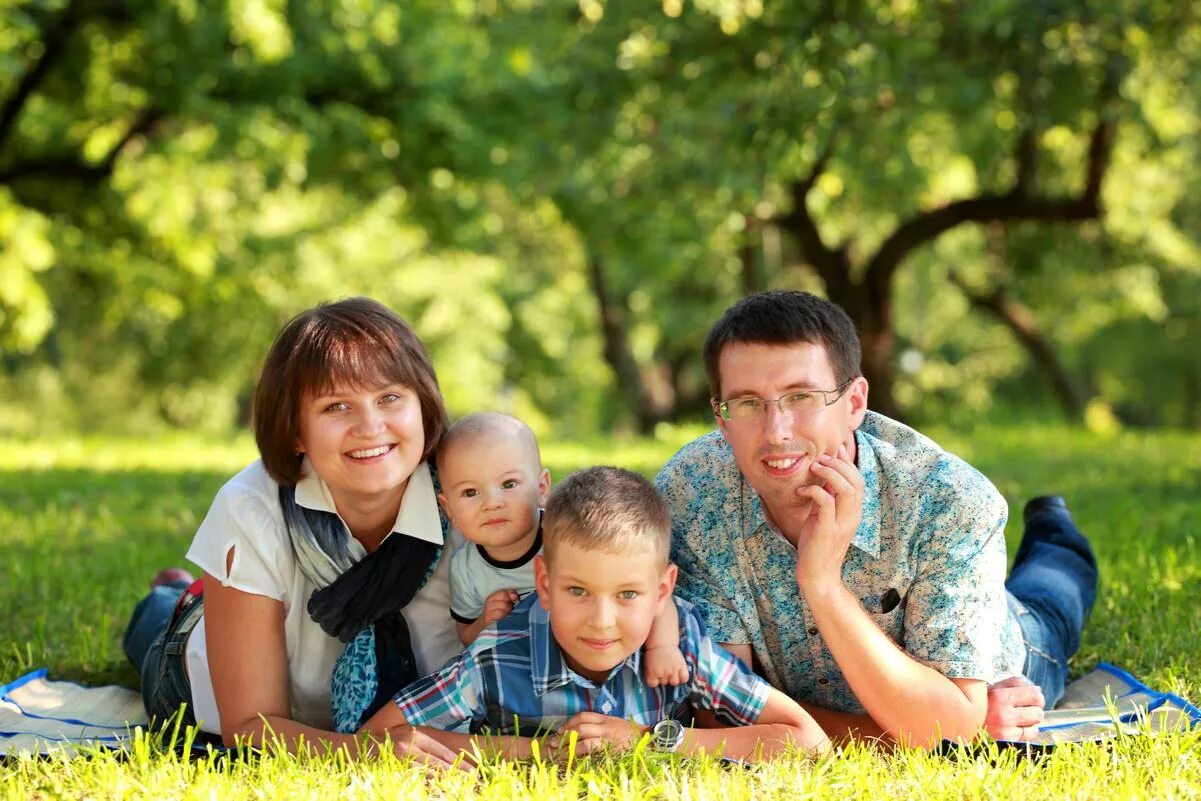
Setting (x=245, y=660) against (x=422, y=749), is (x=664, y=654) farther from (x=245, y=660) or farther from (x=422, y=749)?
(x=245, y=660)

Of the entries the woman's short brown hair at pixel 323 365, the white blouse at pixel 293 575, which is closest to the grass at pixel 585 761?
the white blouse at pixel 293 575

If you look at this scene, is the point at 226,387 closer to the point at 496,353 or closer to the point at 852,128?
the point at 496,353

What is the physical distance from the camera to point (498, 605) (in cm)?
390

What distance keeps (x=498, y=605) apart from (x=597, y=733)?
20.5 inches

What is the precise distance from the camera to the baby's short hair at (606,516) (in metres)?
3.53

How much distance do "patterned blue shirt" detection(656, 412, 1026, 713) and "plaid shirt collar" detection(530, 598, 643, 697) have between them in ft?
1.47

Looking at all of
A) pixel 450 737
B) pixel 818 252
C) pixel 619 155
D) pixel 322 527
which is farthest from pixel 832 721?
pixel 818 252

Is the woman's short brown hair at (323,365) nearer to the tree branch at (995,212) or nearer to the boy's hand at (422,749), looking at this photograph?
the boy's hand at (422,749)

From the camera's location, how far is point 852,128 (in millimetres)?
10859

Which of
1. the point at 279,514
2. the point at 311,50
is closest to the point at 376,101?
the point at 311,50

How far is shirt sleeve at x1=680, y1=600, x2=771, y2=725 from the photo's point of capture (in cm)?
374

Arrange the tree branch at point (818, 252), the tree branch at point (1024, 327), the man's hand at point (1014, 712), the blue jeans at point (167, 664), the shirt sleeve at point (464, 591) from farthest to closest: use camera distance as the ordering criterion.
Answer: the tree branch at point (1024, 327)
the tree branch at point (818, 252)
the blue jeans at point (167, 664)
the shirt sleeve at point (464, 591)
the man's hand at point (1014, 712)

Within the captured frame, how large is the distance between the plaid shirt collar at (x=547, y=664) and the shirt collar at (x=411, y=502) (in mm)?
446

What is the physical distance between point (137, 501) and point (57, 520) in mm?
823
